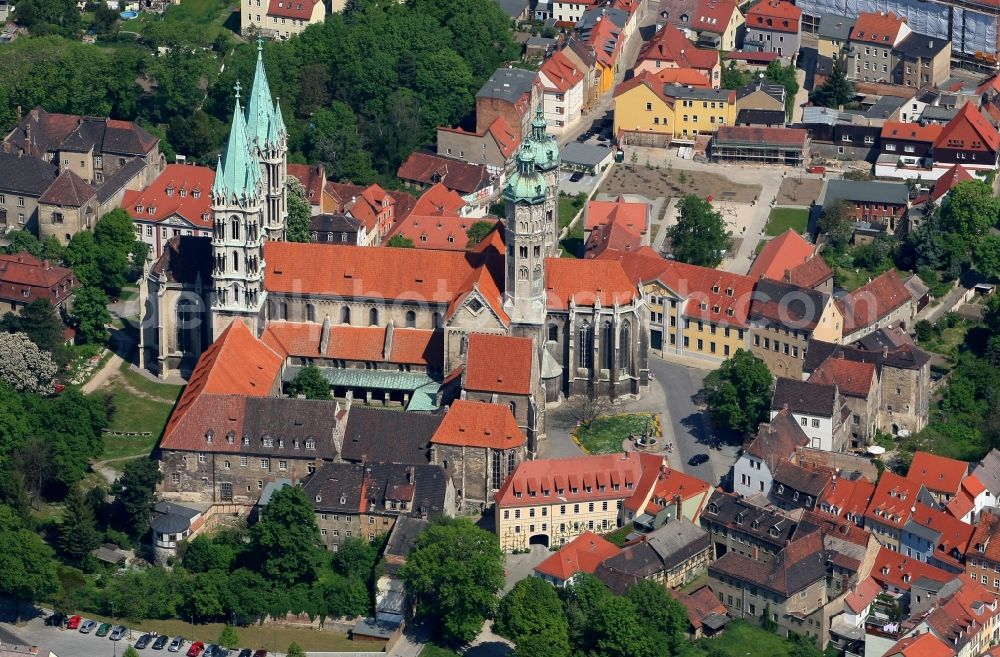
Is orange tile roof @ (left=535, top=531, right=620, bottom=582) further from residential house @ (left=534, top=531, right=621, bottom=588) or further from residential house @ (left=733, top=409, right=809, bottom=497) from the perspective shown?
residential house @ (left=733, top=409, right=809, bottom=497)

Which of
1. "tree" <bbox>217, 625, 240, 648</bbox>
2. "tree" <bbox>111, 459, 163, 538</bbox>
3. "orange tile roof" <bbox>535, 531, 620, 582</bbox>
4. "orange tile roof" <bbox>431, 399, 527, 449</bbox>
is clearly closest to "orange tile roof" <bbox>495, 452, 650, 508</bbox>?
"orange tile roof" <bbox>431, 399, 527, 449</bbox>

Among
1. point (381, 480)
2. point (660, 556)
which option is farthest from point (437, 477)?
point (660, 556)

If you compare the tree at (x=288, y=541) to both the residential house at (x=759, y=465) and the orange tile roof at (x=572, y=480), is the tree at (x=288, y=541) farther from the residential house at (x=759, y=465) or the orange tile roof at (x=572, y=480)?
the residential house at (x=759, y=465)

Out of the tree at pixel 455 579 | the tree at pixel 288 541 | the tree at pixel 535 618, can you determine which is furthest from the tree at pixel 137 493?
the tree at pixel 535 618

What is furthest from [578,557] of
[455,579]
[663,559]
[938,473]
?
[938,473]

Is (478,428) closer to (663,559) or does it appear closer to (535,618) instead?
(663,559)

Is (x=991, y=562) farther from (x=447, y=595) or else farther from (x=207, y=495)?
(x=207, y=495)

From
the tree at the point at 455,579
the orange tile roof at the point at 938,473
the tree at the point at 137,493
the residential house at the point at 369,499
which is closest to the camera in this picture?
the tree at the point at 455,579
